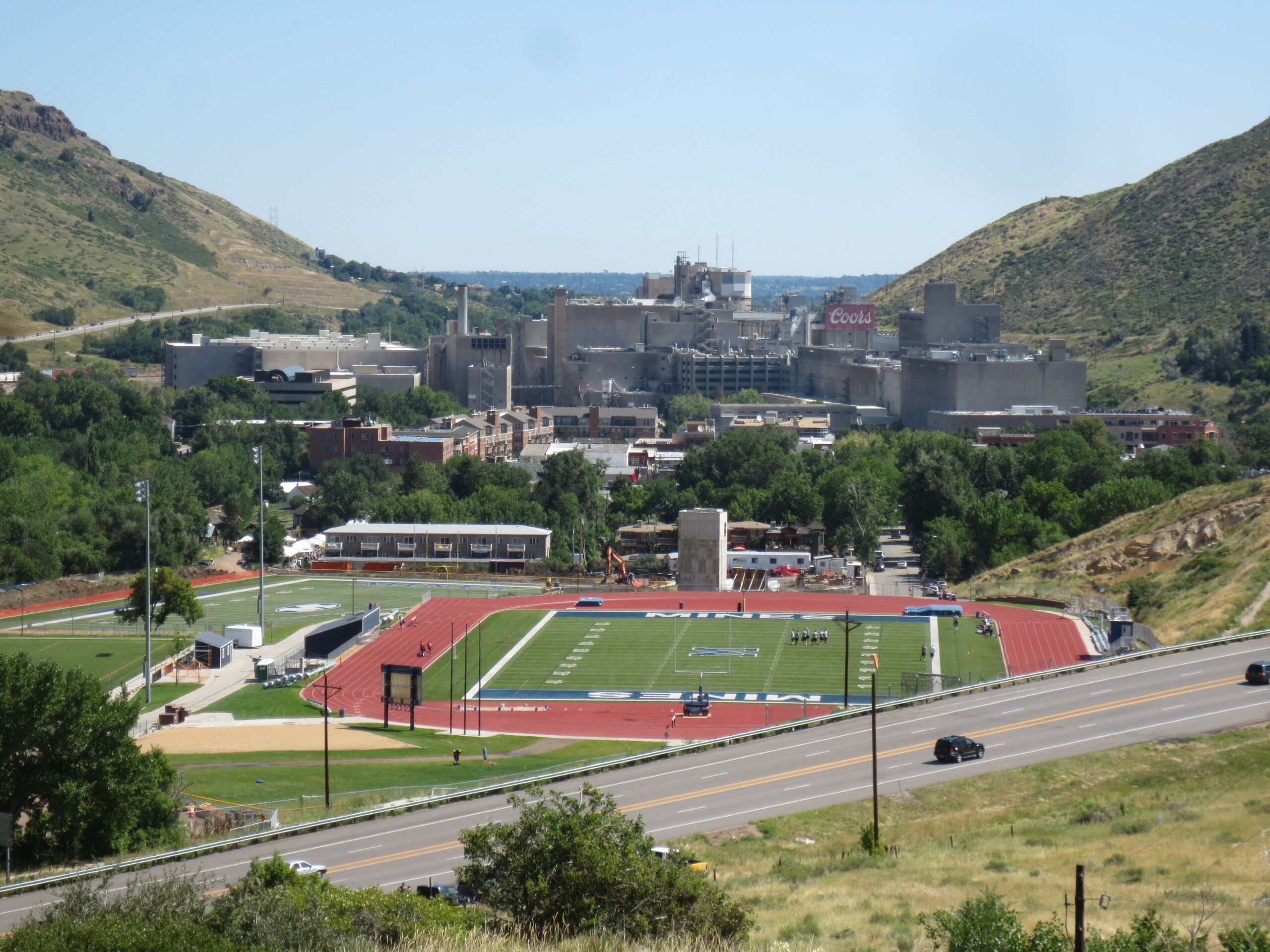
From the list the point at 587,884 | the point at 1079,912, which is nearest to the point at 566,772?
the point at 587,884

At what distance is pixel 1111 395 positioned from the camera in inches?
5625

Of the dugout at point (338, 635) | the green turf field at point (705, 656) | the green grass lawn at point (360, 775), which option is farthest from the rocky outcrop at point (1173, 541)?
the dugout at point (338, 635)

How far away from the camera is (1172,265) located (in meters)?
174

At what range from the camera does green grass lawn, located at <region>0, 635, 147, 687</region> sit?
5925 centimetres

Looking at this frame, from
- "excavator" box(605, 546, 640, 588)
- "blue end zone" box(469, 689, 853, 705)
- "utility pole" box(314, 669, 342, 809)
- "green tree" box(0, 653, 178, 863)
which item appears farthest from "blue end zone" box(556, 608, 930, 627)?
"green tree" box(0, 653, 178, 863)

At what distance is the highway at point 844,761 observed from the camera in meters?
31.2

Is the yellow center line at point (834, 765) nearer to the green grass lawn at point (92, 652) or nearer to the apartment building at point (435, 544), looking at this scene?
the green grass lawn at point (92, 652)

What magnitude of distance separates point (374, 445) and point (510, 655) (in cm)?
6224

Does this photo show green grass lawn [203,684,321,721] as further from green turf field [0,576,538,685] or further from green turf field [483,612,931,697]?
green turf field [483,612,931,697]

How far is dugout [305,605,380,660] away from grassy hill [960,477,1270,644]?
90.1 feet

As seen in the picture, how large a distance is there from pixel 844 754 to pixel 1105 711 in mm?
7811

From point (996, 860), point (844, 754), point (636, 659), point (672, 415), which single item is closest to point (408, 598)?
point (636, 659)

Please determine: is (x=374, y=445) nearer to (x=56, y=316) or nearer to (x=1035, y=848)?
(x=56, y=316)

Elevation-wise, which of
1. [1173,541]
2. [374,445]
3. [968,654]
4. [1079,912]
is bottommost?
[968,654]
